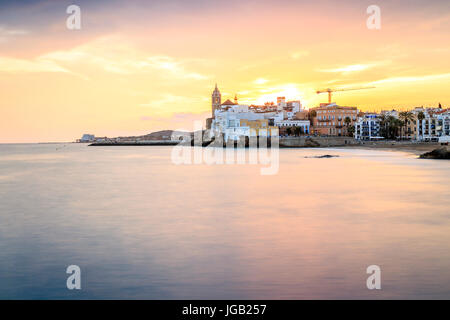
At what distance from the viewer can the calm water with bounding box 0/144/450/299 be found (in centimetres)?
789

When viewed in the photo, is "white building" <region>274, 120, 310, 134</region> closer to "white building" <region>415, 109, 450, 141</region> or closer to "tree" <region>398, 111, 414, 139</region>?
"tree" <region>398, 111, 414, 139</region>

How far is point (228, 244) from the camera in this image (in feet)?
37.7

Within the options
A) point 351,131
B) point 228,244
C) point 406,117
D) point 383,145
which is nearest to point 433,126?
point 406,117

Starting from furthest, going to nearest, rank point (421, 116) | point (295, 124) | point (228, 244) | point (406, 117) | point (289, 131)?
point (295, 124), point (289, 131), point (406, 117), point (421, 116), point (228, 244)

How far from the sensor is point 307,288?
25.5ft

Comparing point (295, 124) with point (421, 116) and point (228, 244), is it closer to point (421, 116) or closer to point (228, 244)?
point (421, 116)

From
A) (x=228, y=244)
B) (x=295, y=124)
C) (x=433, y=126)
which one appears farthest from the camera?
(x=295, y=124)

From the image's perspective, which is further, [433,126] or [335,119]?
[335,119]

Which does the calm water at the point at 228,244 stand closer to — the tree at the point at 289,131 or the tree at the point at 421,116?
the tree at the point at 421,116

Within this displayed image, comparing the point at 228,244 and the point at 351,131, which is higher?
the point at 351,131

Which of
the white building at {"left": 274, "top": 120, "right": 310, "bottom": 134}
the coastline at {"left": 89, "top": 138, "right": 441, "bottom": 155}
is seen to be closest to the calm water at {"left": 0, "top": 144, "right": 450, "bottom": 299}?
the coastline at {"left": 89, "top": 138, "right": 441, "bottom": 155}
